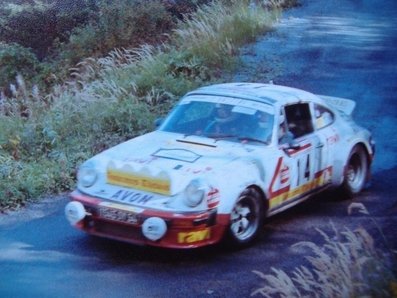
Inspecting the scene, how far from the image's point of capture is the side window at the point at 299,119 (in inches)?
358

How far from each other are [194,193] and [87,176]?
1.19 meters

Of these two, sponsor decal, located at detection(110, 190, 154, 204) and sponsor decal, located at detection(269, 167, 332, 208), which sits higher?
sponsor decal, located at detection(110, 190, 154, 204)

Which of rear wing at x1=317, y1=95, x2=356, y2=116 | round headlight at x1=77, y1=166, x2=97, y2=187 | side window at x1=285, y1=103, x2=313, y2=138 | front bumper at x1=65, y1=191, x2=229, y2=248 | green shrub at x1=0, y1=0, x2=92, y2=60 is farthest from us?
green shrub at x1=0, y1=0, x2=92, y2=60

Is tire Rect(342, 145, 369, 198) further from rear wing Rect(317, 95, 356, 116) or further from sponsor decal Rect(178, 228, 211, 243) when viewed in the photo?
sponsor decal Rect(178, 228, 211, 243)

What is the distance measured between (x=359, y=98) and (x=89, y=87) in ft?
15.5

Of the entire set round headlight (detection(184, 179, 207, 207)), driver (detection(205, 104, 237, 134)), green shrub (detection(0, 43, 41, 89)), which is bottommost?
green shrub (detection(0, 43, 41, 89))

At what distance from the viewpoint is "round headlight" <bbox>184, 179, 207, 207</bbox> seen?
7.46 metres

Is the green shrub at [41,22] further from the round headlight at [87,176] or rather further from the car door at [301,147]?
the round headlight at [87,176]

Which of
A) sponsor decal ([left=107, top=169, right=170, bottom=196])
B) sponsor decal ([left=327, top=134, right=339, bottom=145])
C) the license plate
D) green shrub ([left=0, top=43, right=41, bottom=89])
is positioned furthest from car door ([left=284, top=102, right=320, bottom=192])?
green shrub ([left=0, top=43, right=41, bottom=89])

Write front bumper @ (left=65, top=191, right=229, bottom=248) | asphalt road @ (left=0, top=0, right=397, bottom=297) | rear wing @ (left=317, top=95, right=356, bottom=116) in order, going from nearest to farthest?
asphalt road @ (left=0, top=0, right=397, bottom=297) → front bumper @ (left=65, top=191, right=229, bottom=248) → rear wing @ (left=317, top=95, right=356, bottom=116)

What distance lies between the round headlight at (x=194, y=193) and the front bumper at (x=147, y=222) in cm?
11

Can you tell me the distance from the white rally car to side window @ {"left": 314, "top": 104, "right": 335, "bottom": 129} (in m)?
0.02

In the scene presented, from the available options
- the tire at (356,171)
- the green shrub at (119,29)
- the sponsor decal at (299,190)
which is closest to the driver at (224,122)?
the sponsor decal at (299,190)

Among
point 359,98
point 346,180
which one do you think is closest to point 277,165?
point 346,180
